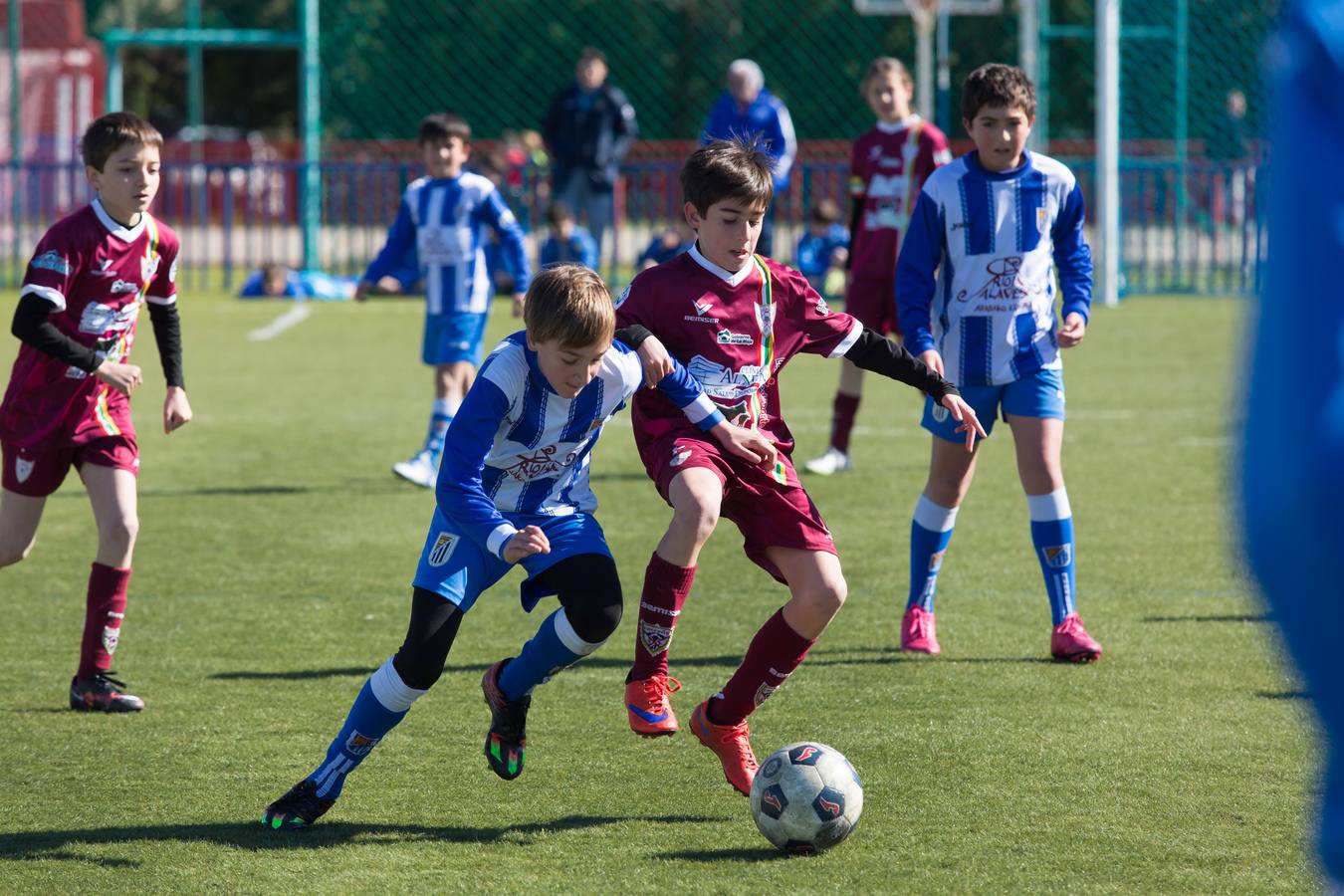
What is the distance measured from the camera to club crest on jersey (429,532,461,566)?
12.4 feet

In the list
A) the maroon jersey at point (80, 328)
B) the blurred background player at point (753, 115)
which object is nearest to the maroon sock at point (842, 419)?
the blurred background player at point (753, 115)

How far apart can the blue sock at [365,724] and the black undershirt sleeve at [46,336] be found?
1.40m

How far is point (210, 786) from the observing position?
4109 mm

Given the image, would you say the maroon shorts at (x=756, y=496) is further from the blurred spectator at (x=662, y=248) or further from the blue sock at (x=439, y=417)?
the blurred spectator at (x=662, y=248)

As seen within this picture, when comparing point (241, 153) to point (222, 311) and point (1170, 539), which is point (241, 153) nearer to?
point (222, 311)

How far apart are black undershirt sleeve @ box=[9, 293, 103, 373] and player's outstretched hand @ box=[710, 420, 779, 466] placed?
1.77m

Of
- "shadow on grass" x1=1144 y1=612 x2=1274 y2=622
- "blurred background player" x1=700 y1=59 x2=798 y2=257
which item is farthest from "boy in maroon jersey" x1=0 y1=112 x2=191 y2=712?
"blurred background player" x1=700 y1=59 x2=798 y2=257

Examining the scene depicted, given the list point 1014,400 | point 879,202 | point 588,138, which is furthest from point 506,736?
point 588,138

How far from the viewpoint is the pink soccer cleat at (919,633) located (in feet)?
17.7

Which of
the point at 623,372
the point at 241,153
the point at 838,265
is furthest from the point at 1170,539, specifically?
the point at 241,153

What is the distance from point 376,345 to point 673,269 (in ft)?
33.5

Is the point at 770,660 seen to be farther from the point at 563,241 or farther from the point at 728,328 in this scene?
the point at 563,241

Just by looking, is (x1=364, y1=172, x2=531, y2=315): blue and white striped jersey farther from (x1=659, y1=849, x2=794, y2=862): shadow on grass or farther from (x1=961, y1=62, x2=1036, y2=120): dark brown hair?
(x1=659, y1=849, x2=794, y2=862): shadow on grass

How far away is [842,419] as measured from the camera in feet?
28.5
